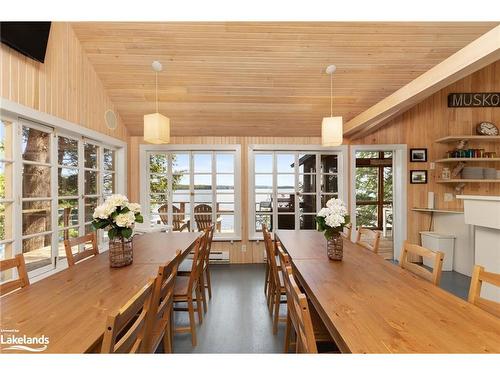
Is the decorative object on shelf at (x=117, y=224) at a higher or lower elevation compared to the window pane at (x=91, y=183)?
Result: lower

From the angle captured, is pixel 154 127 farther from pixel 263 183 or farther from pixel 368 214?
pixel 368 214

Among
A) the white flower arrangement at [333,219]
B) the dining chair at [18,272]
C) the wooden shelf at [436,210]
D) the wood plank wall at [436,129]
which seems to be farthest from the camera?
the wood plank wall at [436,129]

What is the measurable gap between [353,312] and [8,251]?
2.65 metres

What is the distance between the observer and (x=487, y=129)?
4.07m

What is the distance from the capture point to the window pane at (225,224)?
168 inches

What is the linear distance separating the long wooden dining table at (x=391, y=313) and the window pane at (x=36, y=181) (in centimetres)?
244

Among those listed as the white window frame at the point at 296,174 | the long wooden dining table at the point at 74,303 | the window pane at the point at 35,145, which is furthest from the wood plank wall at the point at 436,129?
the window pane at the point at 35,145

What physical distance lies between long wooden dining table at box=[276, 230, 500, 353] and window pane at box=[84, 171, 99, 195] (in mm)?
2758

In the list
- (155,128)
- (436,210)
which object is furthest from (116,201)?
(436,210)

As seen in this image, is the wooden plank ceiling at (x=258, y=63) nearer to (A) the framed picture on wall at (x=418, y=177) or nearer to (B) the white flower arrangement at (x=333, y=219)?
(A) the framed picture on wall at (x=418, y=177)
